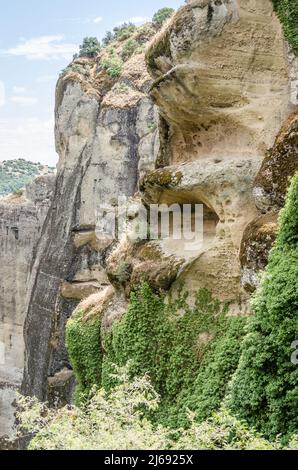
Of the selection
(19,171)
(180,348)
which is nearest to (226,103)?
(180,348)

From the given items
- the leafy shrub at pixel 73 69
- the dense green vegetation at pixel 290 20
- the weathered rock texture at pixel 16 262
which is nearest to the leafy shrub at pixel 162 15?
the leafy shrub at pixel 73 69

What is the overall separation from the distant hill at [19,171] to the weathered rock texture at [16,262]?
5686cm

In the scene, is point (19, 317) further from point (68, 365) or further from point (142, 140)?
point (142, 140)

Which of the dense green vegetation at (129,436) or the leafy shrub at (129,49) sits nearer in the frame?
the dense green vegetation at (129,436)

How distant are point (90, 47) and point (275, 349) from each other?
24977mm

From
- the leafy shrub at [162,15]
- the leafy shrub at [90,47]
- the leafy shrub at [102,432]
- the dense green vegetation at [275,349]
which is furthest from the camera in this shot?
the leafy shrub at [162,15]

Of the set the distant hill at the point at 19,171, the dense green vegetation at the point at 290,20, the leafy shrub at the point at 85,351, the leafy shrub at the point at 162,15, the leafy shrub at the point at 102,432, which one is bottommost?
the leafy shrub at the point at 85,351

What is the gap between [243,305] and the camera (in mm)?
11258

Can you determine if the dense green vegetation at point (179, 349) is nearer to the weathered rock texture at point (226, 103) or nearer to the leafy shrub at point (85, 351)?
the weathered rock texture at point (226, 103)

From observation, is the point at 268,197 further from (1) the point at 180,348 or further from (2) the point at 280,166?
(1) the point at 180,348

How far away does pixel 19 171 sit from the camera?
9644cm

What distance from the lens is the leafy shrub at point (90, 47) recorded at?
29.3m

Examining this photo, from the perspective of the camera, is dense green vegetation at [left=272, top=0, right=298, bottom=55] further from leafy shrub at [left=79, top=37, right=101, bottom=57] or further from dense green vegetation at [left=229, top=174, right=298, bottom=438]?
leafy shrub at [left=79, top=37, right=101, bottom=57]

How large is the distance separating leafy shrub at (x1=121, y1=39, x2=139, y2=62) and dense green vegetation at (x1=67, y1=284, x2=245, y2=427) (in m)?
17.4
